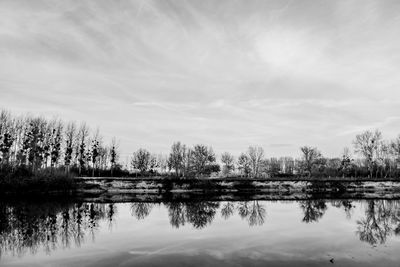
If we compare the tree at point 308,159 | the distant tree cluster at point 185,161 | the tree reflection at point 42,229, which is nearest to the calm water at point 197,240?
the tree reflection at point 42,229

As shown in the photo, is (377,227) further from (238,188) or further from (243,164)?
(243,164)

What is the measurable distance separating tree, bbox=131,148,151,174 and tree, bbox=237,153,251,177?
25.2 m

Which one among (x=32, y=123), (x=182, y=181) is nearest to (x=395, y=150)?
(x=182, y=181)

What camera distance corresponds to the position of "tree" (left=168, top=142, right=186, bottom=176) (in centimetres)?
8068

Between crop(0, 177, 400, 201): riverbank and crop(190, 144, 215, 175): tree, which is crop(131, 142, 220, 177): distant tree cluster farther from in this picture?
crop(0, 177, 400, 201): riverbank

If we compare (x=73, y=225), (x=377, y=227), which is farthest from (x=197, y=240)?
(x=377, y=227)

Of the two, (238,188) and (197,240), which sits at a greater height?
(238,188)

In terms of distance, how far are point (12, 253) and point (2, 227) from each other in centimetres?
669

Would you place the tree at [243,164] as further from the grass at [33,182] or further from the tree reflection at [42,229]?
the tree reflection at [42,229]

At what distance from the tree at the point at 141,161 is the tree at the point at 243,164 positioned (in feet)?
82.7

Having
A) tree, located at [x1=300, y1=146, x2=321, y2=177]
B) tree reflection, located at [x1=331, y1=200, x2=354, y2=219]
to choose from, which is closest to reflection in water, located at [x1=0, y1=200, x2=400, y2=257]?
tree reflection, located at [x1=331, y1=200, x2=354, y2=219]

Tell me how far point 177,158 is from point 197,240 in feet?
222

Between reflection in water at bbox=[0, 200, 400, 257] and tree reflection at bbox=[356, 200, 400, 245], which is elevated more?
tree reflection at bbox=[356, 200, 400, 245]

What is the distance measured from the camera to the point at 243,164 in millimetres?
90688
